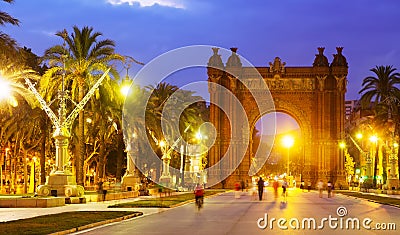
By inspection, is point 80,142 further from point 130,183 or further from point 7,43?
point 7,43

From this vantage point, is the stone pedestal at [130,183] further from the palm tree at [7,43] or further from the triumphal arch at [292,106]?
the triumphal arch at [292,106]

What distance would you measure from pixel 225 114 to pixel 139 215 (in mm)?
61342

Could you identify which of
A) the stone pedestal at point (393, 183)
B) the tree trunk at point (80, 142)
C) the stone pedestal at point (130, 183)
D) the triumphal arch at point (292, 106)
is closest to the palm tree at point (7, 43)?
the tree trunk at point (80, 142)

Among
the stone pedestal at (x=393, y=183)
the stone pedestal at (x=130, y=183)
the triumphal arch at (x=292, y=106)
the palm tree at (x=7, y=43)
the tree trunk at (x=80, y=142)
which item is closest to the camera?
the palm tree at (x=7, y=43)

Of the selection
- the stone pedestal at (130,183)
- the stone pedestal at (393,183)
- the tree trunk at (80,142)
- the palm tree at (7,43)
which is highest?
the palm tree at (7,43)

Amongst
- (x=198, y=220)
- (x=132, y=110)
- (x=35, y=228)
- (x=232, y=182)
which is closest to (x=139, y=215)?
(x=198, y=220)

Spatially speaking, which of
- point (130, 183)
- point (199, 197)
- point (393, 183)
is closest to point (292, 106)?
point (393, 183)

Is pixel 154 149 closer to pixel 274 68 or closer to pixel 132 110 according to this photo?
pixel 132 110

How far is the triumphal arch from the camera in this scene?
277 ft

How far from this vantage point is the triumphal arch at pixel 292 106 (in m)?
84.3

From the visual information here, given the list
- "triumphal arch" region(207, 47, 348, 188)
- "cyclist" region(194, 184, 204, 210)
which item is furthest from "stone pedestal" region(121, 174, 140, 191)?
"triumphal arch" region(207, 47, 348, 188)

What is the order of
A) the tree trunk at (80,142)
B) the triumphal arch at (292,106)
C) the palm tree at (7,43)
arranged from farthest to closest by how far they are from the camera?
1. the triumphal arch at (292,106)
2. the tree trunk at (80,142)
3. the palm tree at (7,43)

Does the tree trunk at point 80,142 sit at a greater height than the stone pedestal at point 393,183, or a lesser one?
greater

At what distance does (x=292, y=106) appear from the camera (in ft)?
281
